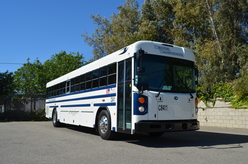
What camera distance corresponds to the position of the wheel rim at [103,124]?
919 cm

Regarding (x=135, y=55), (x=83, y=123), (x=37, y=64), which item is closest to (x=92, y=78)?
(x=83, y=123)

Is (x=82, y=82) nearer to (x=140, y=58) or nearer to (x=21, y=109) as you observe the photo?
(x=140, y=58)

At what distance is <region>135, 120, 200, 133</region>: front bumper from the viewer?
24.4 ft

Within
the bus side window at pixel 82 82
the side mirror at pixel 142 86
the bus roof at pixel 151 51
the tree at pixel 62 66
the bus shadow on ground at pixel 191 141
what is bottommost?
the bus shadow on ground at pixel 191 141

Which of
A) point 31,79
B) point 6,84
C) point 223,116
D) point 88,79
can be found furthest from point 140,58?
point 6,84

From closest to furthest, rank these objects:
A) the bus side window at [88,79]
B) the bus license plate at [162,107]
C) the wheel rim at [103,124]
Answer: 1. the bus license plate at [162,107]
2. the wheel rim at [103,124]
3. the bus side window at [88,79]

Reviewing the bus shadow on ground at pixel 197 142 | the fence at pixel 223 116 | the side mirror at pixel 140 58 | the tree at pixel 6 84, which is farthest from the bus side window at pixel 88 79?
the tree at pixel 6 84

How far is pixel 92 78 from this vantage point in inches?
425

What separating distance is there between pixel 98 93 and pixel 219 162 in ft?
17.7

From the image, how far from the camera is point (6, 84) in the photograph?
46812mm

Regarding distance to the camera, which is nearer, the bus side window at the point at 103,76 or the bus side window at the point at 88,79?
the bus side window at the point at 103,76

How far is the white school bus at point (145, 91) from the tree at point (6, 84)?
39.8 m

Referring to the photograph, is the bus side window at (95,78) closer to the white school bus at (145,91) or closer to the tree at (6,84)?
the white school bus at (145,91)

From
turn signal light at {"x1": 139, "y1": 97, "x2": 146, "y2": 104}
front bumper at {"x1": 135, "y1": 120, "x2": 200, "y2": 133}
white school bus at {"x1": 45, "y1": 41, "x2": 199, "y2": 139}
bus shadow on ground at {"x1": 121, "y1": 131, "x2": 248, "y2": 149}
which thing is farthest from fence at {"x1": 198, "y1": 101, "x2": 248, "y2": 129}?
turn signal light at {"x1": 139, "y1": 97, "x2": 146, "y2": 104}
